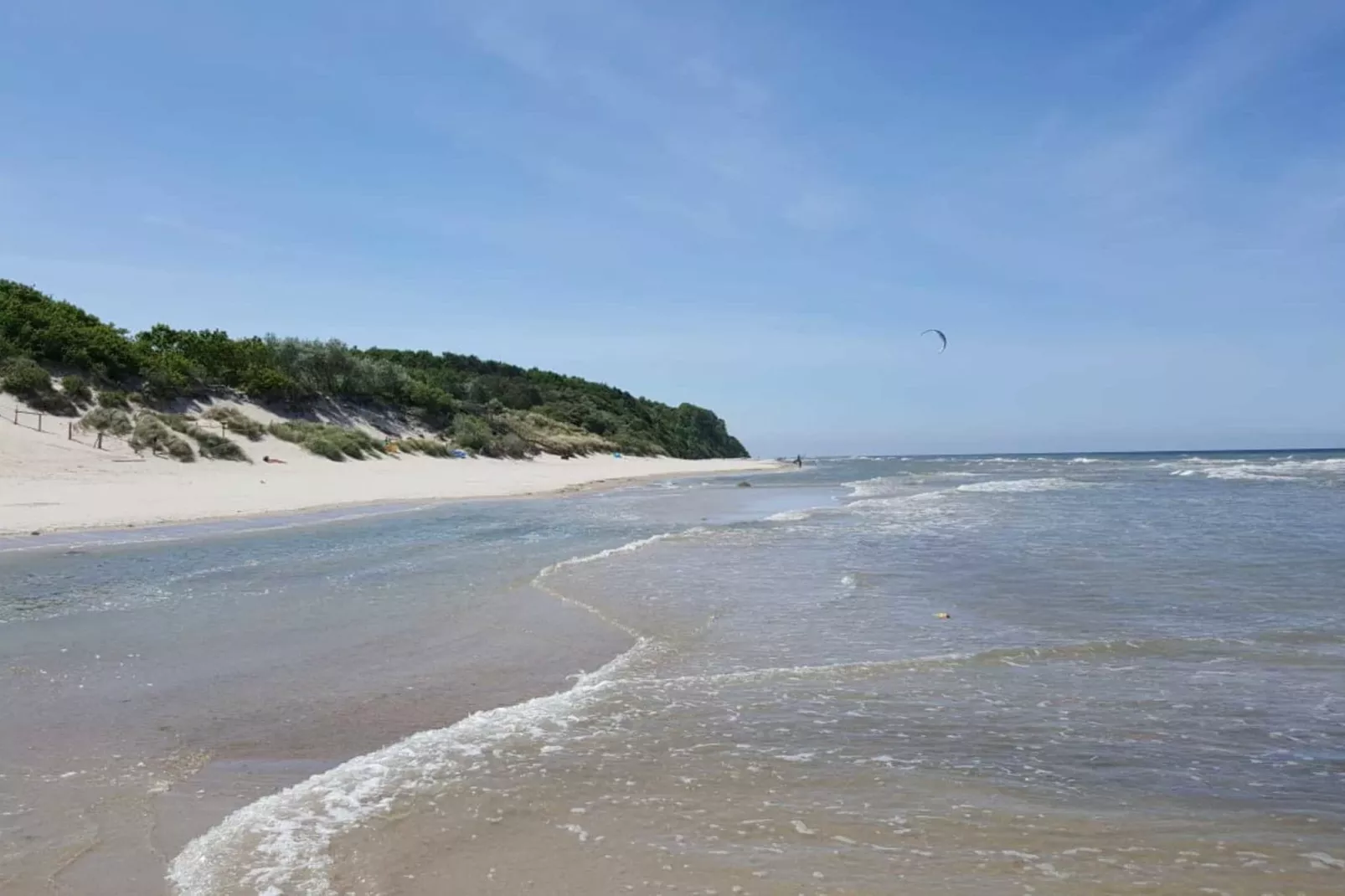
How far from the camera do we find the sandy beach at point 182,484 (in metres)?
18.1

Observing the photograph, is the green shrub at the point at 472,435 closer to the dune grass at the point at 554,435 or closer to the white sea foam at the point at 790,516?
the dune grass at the point at 554,435

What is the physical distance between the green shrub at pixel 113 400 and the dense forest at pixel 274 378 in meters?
0.60

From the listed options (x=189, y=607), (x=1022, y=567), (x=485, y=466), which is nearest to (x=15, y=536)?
(x=189, y=607)

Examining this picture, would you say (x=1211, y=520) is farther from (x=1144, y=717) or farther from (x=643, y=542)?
(x=1144, y=717)

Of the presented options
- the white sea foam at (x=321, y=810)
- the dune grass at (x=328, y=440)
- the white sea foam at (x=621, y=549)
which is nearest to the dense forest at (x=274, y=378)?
the dune grass at (x=328, y=440)

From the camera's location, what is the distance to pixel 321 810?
157 inches

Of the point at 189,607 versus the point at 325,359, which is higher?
the point at 325,359

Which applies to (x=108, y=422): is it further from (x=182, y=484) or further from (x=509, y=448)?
(x=509, y=448)

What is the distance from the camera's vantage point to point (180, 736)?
16.6ft

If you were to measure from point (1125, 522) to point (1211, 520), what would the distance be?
186 centimetres

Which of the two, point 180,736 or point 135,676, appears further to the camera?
point 135,676

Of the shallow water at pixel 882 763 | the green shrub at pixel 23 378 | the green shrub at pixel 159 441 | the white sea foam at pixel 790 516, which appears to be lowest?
Result: the shallow water at pixel 882 763

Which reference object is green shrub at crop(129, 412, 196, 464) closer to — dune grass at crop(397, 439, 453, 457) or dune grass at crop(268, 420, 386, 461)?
dune grass at crop(268, 420, 386, 461)

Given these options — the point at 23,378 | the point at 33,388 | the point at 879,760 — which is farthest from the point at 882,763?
the point at 33,388
